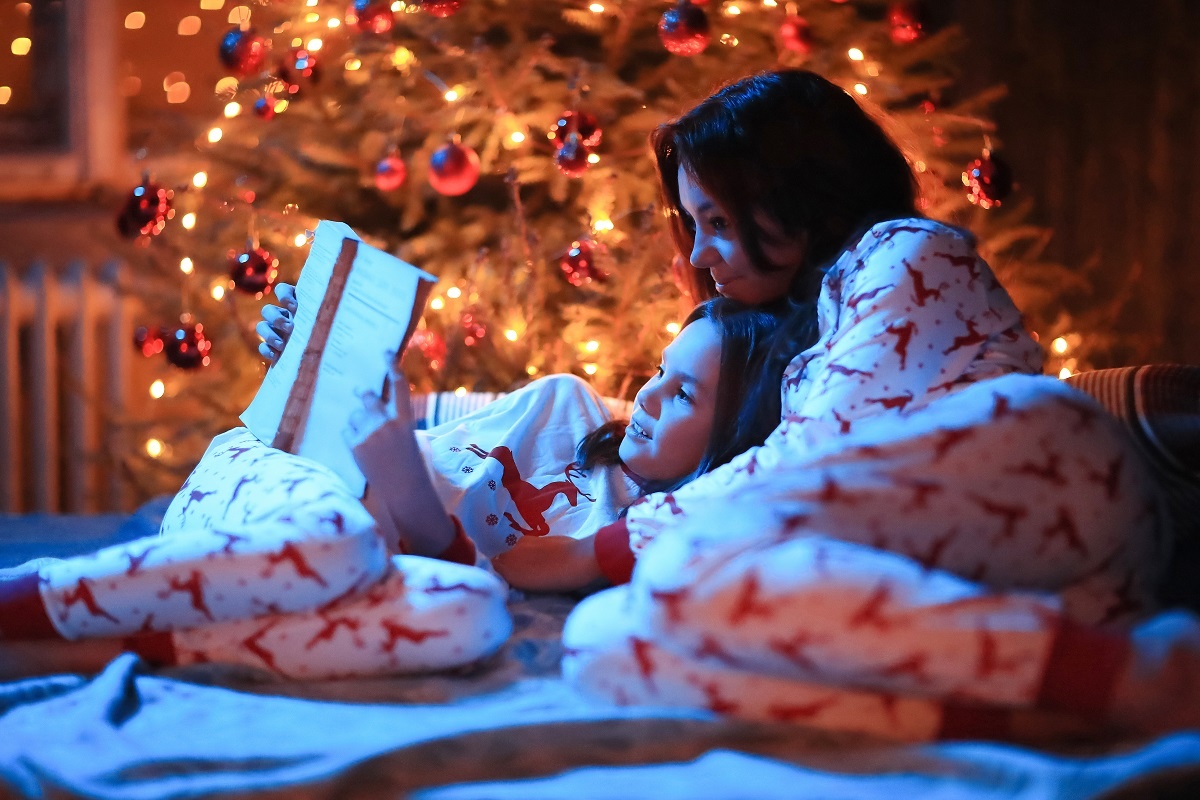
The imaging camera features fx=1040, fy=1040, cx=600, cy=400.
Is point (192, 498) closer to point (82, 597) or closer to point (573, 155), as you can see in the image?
point (82, 597)

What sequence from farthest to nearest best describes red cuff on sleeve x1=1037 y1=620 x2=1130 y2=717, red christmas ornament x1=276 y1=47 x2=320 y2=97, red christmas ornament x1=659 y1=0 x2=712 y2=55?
red christmas ornament x1=276 y1=47 x2=320 y2=97 → red christmas ornament x1=659 y1=0 x2=712 y2=55 → red cuff on sleeve x1=1037 y1=620 x2=1130 y2=717

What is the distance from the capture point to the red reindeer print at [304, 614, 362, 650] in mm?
837

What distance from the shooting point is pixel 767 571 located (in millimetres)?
681

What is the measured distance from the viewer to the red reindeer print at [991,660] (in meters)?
0.64

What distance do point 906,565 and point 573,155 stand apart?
3.46 ft

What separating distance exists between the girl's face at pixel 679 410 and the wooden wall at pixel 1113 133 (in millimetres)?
1466

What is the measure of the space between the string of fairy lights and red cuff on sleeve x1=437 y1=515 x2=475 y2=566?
1.98 ft

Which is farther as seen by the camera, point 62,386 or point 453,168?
point 62,386

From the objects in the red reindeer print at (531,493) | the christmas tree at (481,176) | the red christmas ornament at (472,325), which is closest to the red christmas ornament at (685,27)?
the christmas tree at (481,176)

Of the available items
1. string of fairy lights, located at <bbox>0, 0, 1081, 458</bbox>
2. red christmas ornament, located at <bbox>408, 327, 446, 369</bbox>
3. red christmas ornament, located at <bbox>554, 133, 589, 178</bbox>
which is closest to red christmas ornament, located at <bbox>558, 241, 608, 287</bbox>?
string of fairy lights, located at <bbox>0, 0, 1081, 458</bbox>

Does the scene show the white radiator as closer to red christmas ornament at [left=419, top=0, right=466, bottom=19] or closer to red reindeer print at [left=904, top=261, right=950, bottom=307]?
red christmas ornament at [left=419, top=0, right=466, bottom=19]

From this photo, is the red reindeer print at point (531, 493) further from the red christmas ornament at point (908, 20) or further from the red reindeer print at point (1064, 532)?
the red christmas ornament at point (908, 20)

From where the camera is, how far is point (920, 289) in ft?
2.91

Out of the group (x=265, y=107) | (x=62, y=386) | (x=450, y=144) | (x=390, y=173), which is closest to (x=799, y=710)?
(x=450, y=144)
